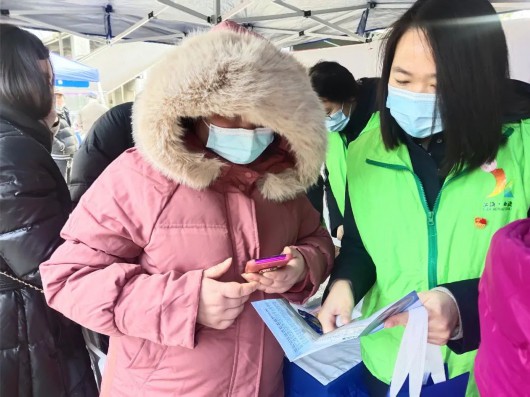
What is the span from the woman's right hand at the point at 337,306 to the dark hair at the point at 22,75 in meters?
1.06

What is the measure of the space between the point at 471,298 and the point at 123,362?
0.74m

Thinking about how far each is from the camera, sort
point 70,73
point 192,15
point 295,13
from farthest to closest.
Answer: point 70,73, point 295,13, point 192,15

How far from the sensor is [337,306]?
944mm

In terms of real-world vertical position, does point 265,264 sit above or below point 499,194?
below

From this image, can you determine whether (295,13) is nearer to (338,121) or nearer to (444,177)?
(338,121)

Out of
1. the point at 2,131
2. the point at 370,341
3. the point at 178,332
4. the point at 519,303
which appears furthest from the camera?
the point at 2,131

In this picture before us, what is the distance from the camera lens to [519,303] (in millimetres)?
473

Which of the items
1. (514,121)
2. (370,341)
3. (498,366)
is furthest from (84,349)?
(514,121)

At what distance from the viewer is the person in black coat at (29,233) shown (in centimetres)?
116

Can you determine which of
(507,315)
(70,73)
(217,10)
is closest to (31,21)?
(217,10)

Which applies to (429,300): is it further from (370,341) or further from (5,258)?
(5,258)

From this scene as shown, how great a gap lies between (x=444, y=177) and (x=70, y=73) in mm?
5752

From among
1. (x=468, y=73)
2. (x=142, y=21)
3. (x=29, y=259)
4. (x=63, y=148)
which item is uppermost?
(x=468, y=73)

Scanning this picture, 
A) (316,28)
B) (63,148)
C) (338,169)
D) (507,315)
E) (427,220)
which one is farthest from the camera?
(316,28)
